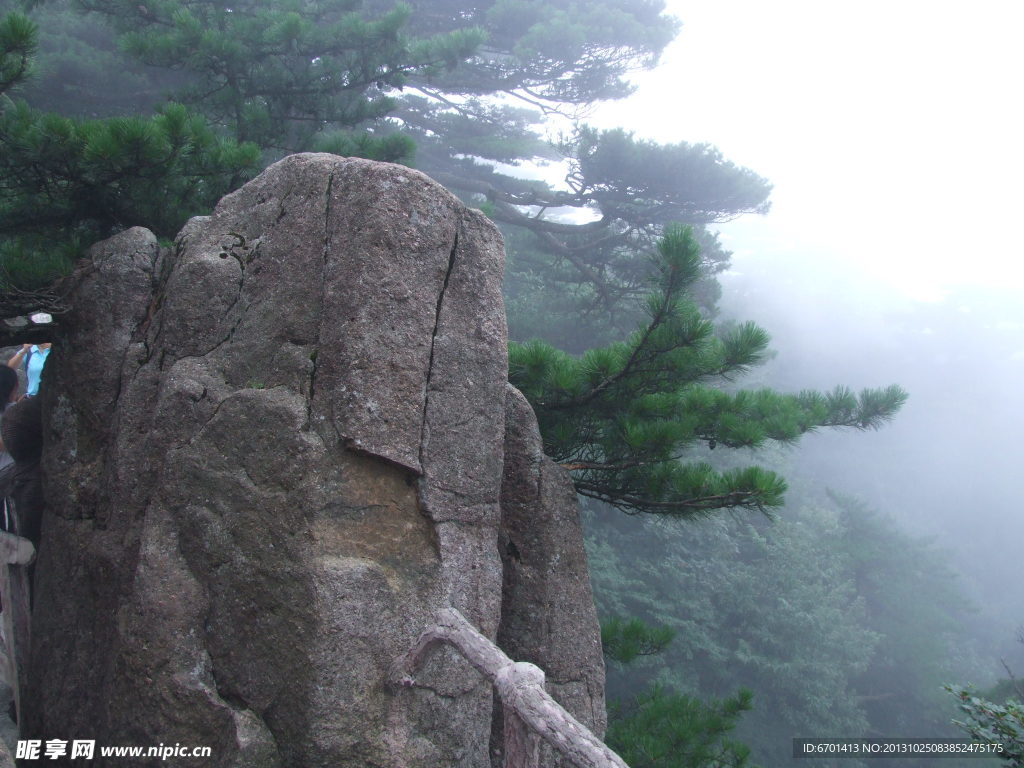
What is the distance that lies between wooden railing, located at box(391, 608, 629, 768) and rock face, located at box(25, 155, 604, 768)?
0.39ft

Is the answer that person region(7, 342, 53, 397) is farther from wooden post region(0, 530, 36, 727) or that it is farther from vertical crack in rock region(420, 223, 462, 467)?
vertical crack in rock region(420, 223, 462, 467)

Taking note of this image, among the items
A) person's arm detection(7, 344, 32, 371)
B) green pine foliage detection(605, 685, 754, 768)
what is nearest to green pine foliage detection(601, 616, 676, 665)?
green pine foliage detection(605, 685, 754, 768)

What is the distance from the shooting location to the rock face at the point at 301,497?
2139 millimetres

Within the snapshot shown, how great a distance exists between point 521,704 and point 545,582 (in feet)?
3.82

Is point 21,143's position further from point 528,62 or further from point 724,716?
point 528,62

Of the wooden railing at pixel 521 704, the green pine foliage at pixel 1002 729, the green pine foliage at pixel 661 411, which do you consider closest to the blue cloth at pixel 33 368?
the green pine foliage at pixel 661 411

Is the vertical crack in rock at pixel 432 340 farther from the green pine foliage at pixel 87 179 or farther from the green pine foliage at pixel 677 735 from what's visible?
the green pine foliage at pixel 677 735

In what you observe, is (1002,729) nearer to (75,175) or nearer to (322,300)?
(322,300)

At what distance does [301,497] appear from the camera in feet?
7.23

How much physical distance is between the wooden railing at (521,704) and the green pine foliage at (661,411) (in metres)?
1.62

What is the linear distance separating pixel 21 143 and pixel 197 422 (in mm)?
1971

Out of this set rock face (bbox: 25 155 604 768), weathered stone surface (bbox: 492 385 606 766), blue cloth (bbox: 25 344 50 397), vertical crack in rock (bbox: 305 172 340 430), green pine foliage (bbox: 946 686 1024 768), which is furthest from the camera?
blue cloth (bbox: 25 344 50 397)

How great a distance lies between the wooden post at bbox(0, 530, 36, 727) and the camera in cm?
299

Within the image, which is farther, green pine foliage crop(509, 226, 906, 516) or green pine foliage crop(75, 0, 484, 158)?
green pine foliage crop(75, 0, 484, 158)
